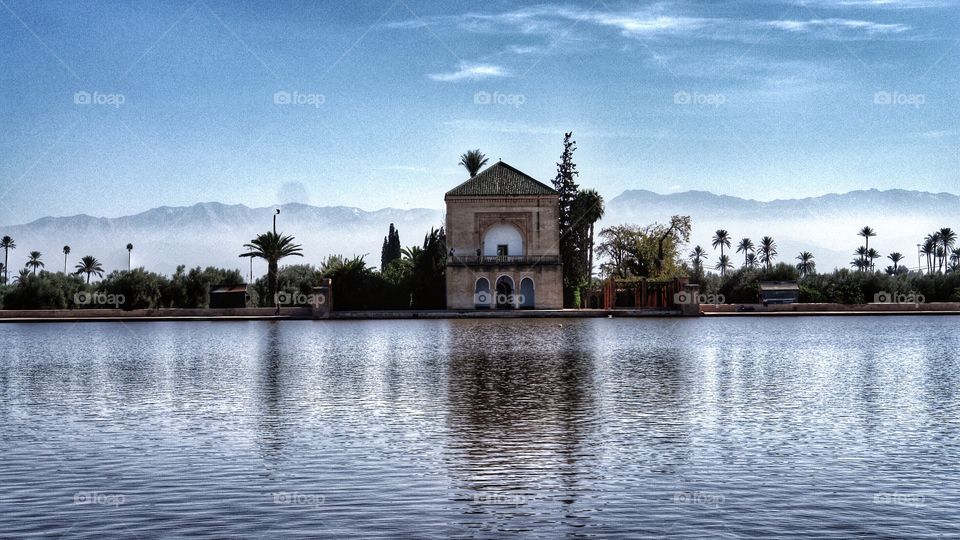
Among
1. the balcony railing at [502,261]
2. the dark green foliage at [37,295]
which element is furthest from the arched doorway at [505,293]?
the dark green foliage at [37,295]

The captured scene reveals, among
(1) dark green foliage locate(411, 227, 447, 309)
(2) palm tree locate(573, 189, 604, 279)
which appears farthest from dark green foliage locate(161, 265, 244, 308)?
(2) palm tree locate(573, 189, 604, 279)

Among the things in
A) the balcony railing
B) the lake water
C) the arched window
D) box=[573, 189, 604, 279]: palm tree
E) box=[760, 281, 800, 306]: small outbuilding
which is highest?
box=[573, 189, 604, 279]: palm tree

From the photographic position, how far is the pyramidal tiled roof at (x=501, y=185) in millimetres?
66188

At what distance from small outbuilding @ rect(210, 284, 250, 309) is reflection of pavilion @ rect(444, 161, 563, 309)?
14.8 m

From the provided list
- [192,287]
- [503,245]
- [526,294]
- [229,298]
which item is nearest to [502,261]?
[503,245]

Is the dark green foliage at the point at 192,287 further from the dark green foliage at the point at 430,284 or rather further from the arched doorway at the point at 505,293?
the arched doorway at the point at 505,293

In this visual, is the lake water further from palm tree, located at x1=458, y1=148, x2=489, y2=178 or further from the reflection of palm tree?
the reflection of palm tree

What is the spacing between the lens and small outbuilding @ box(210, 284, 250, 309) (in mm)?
66312

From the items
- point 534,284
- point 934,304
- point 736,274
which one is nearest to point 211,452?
point 534,284

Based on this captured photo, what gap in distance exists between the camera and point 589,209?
7800 centimetres

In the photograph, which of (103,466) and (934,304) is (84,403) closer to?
(103,466)

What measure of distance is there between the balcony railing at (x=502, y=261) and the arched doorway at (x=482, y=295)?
4.27 feet

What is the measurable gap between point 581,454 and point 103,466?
575 cm

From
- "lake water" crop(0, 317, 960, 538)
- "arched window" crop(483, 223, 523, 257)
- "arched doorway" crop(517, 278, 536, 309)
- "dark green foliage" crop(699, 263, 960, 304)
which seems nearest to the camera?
"lake water" crop(0, 317, 960, 538)
